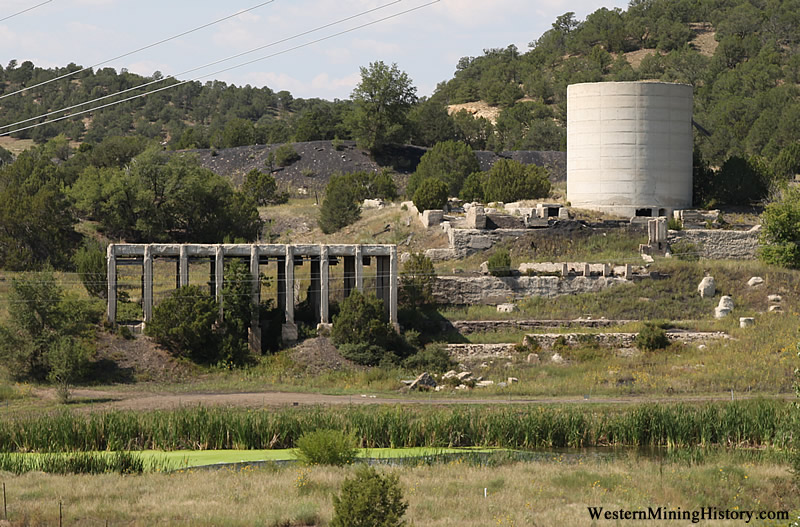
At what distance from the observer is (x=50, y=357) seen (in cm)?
4334

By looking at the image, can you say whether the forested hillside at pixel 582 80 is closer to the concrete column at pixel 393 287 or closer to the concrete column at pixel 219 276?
the concrete column at pixel 393 287

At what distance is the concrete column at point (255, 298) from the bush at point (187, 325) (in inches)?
74.7

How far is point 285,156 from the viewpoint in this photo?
10062cm

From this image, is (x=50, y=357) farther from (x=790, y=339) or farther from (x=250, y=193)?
(x=250, y=193)

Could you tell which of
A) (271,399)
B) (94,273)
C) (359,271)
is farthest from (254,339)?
(94,273)

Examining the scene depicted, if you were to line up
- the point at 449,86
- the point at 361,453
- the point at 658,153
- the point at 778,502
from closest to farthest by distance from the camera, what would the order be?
the point at 778,502
the point at 361,453
the point at 658,153
the point at 449,86

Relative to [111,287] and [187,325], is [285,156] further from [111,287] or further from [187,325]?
[187,325]

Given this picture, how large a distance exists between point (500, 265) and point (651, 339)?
10446mm

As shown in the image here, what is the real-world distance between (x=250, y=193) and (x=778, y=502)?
64.9 meters

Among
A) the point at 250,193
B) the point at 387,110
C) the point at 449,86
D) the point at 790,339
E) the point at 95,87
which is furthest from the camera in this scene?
the point at 95,87

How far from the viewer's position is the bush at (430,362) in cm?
4772

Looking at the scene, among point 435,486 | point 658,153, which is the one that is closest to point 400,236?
point 658,153

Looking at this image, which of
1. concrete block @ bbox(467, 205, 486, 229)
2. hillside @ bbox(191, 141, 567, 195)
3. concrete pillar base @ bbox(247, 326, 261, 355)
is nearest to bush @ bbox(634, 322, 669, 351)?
concrete block @ bbox(467, 205, 486, 229)

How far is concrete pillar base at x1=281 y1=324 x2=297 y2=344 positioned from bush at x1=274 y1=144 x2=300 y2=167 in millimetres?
52269
